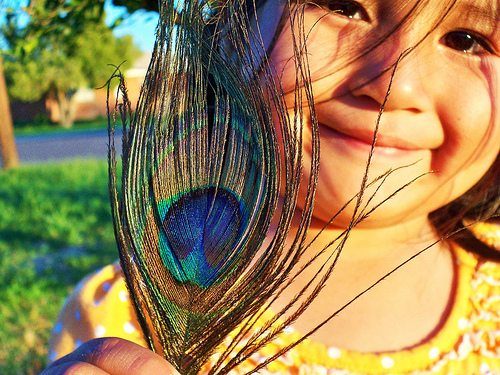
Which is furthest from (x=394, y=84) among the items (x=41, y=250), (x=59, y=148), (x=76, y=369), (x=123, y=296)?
(x=59, y=148)

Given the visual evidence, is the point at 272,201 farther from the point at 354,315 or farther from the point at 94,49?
the point at 94,49

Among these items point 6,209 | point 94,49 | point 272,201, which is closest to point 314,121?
point 272,201

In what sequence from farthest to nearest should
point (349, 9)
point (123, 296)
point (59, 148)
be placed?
point (59, 148)
point (123, 296)
point (349, 9)

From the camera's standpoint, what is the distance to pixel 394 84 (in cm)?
93

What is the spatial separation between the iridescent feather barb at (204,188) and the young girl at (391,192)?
0.09 meters

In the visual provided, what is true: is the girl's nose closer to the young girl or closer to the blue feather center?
the young girl

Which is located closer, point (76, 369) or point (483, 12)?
point (76, 369)

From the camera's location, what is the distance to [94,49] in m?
21.5

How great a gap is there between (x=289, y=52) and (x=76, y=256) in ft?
12.0

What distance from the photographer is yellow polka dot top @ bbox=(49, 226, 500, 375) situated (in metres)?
1.16

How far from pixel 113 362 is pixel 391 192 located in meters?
0.61

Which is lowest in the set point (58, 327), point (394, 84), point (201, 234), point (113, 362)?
point (58, 327)

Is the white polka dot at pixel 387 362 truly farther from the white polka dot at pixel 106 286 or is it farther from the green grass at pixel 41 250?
the green grass at pixel 41 250

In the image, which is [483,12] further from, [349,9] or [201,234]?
[201,234]
